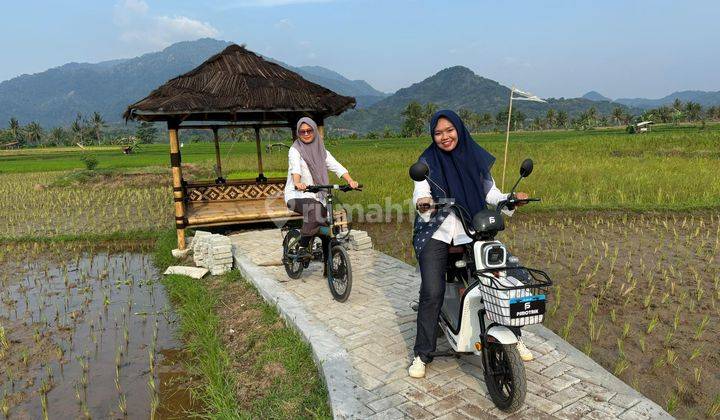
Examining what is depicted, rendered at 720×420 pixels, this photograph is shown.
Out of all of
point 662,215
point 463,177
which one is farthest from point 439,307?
point 662,215

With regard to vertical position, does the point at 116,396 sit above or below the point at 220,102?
below

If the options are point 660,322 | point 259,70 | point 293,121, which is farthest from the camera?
point 293,121

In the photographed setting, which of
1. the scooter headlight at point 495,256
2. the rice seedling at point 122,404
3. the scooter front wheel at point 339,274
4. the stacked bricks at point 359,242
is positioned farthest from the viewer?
the stacked bricks at point 359,242

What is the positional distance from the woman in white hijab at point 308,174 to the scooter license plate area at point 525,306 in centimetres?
283

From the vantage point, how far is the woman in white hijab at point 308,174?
5082 millimetres

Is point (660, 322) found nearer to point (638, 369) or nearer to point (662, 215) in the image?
point (638, 369)

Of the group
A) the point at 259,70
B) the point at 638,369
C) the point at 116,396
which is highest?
the point at 259,70

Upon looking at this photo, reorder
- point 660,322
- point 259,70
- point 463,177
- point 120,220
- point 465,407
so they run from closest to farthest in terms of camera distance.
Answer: point 465,407
point 463,177
point 660,322
point 259,70
point 120,220

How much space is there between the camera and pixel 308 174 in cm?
525

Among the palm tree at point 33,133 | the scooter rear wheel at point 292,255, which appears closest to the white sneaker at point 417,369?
the scooter rear wheel at point 292,255

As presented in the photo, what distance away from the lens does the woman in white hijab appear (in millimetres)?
5082

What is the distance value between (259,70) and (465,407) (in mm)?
8003

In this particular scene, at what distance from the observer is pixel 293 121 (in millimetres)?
10172

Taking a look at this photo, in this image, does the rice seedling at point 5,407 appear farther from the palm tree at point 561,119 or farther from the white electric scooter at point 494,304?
the palm tree at point 561,119
